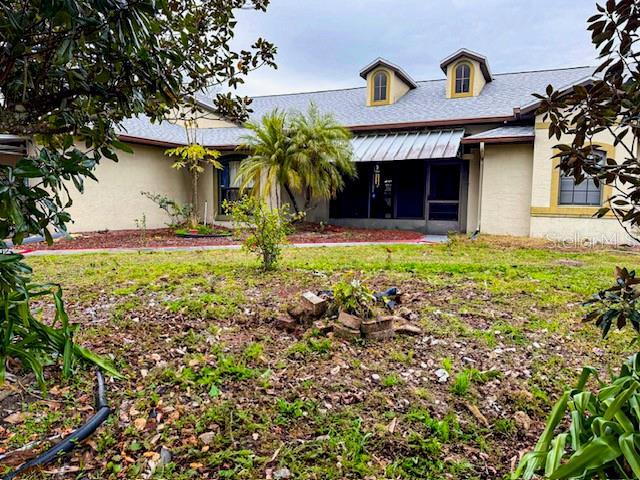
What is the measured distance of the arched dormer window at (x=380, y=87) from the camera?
16.3 m

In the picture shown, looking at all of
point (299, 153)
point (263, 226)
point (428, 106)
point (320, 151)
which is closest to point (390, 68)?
point (428, 106)

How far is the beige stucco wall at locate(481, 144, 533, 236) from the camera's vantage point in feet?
39.4

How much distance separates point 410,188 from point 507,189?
3721mm

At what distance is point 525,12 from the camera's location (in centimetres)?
1374

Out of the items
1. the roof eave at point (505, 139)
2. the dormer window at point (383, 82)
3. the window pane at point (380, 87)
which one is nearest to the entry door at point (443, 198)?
the roof eave at point (505, 139)

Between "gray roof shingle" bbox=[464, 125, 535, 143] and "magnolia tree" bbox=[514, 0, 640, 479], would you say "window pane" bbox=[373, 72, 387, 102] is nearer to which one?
"gray roof shingle" bbox=[464, 125, 535, 143]

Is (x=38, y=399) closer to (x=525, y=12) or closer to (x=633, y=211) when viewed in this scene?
(x=633, y=211)

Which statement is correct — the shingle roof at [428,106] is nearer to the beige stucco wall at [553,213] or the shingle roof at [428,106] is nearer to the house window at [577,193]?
the beige stucco wall at [553,213]

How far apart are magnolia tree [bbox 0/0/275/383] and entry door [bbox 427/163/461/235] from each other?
41.5ft

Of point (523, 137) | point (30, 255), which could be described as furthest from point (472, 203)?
point (30, 255)

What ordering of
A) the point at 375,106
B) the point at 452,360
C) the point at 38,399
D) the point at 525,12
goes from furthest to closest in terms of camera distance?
the point at 375,106
the point at 525,12
the point at 452,360
the point at 38,399

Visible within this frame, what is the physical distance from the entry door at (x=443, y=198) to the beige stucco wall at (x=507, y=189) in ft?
6.10

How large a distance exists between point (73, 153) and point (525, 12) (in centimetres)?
1590

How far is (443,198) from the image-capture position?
14.7 m
